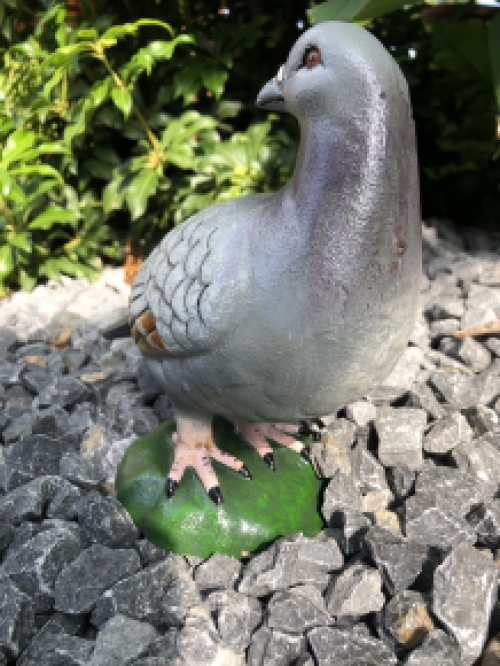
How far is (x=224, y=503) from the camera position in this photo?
1.51 m

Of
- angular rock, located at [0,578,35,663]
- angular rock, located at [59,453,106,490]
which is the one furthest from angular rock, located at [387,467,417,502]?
angular rock, located at [0,578,35,663]

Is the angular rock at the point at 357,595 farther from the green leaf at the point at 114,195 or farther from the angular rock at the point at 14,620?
the green leaf at the point at 114,195

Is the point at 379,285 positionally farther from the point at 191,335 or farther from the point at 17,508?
the point at 17,508

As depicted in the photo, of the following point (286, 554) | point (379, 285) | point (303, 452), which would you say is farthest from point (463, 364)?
point (379, 285)

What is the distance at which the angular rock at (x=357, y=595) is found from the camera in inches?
50.5

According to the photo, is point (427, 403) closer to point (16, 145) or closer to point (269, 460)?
point (269, 460)

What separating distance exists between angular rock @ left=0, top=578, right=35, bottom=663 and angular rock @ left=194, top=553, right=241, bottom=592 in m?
0.35

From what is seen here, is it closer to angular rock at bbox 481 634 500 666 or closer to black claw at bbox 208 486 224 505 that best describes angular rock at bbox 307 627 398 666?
angular rock at bbox 481 634 500 666

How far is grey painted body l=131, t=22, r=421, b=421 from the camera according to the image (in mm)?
1013

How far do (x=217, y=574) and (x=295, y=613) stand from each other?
216 millimetres

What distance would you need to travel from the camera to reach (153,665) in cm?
117

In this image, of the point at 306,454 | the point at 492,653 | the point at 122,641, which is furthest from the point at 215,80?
the point at 492,653

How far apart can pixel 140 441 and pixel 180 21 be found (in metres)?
2.29

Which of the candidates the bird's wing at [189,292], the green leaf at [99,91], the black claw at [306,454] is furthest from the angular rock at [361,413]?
the green leaf at [99,91]
